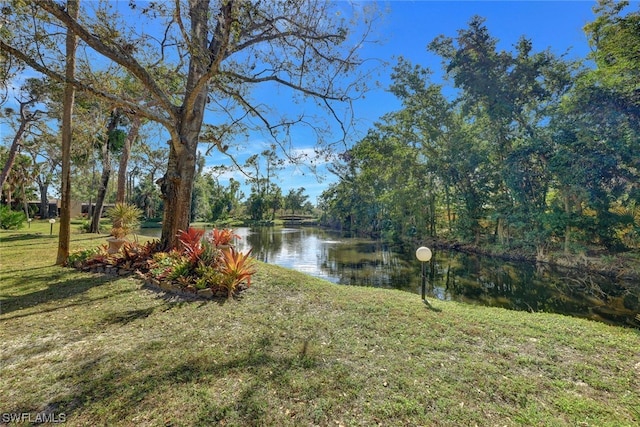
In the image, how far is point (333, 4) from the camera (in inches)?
196

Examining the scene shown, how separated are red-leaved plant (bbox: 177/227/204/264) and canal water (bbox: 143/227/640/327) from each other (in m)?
5.12

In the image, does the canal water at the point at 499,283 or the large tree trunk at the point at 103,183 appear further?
the large tree trunk at the point at 103,183

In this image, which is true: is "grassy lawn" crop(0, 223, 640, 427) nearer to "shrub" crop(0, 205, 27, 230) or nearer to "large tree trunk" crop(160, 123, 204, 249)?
"large tree trunk" crop(160, 123, 204, 249)

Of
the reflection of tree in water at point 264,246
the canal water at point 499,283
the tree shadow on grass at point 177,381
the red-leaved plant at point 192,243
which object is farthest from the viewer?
the reflection of tree in water at point 264,246

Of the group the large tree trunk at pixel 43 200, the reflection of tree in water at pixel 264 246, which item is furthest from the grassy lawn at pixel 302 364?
the large tree trunk at pixel 43 200

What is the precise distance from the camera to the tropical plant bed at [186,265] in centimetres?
484

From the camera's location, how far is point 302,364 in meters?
2.78

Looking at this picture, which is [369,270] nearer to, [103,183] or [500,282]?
[500,282]

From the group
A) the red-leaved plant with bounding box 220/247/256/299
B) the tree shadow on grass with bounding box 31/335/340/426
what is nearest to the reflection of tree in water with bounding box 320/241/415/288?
the red-leaved plant with bounding box 220/247/256/299

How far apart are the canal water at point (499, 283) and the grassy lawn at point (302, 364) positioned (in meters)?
3.74

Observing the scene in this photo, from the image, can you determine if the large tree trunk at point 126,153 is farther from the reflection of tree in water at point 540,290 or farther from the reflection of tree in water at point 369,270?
the reflection of tree in water at point 540,290

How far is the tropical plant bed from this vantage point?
4.84 meters

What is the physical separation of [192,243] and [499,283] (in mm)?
10576

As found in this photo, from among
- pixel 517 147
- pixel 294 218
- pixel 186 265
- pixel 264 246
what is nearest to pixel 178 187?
pixel 186 265
